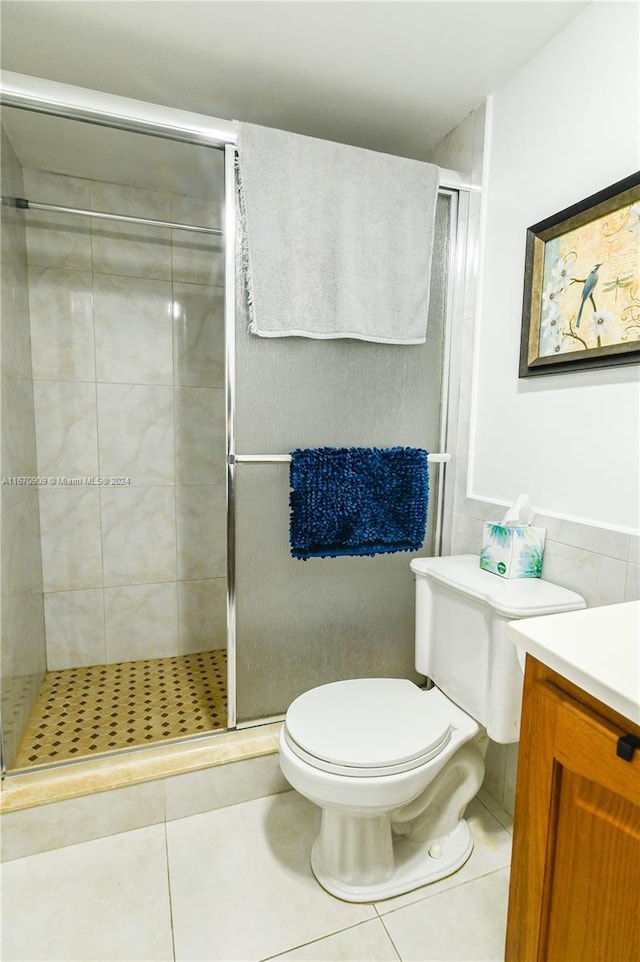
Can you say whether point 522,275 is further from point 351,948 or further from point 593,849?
point 351,948

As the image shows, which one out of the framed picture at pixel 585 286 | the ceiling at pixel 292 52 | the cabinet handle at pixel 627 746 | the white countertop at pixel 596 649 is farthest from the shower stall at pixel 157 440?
the cabinet handle at pixel 627 746

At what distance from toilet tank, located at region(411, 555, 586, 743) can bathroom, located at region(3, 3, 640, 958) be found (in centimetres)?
14

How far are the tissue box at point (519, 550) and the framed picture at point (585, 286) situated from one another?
44 cm

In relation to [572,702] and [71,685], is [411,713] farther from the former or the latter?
[71,685]

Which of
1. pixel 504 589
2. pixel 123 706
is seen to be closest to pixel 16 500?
pixel 123 706

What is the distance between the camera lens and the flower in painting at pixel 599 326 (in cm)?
117

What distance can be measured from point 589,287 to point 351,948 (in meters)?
1.65

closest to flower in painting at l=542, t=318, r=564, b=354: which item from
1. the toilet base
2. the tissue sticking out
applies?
the tissue sticking out

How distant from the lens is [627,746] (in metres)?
0.62

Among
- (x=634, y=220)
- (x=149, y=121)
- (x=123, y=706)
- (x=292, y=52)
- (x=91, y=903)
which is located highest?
(x=292, y=52)

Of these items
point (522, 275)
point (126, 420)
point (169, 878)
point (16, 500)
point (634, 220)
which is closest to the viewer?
point (634, 220)

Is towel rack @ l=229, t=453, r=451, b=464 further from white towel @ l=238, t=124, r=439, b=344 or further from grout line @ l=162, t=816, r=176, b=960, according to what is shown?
grout line @ l=162, t=816, r=176, b=960

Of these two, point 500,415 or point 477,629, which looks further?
point 500,415

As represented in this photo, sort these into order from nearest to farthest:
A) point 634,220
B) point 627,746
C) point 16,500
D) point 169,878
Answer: point 627,746 < point 634,220 < point 169,878 < point 16,500
